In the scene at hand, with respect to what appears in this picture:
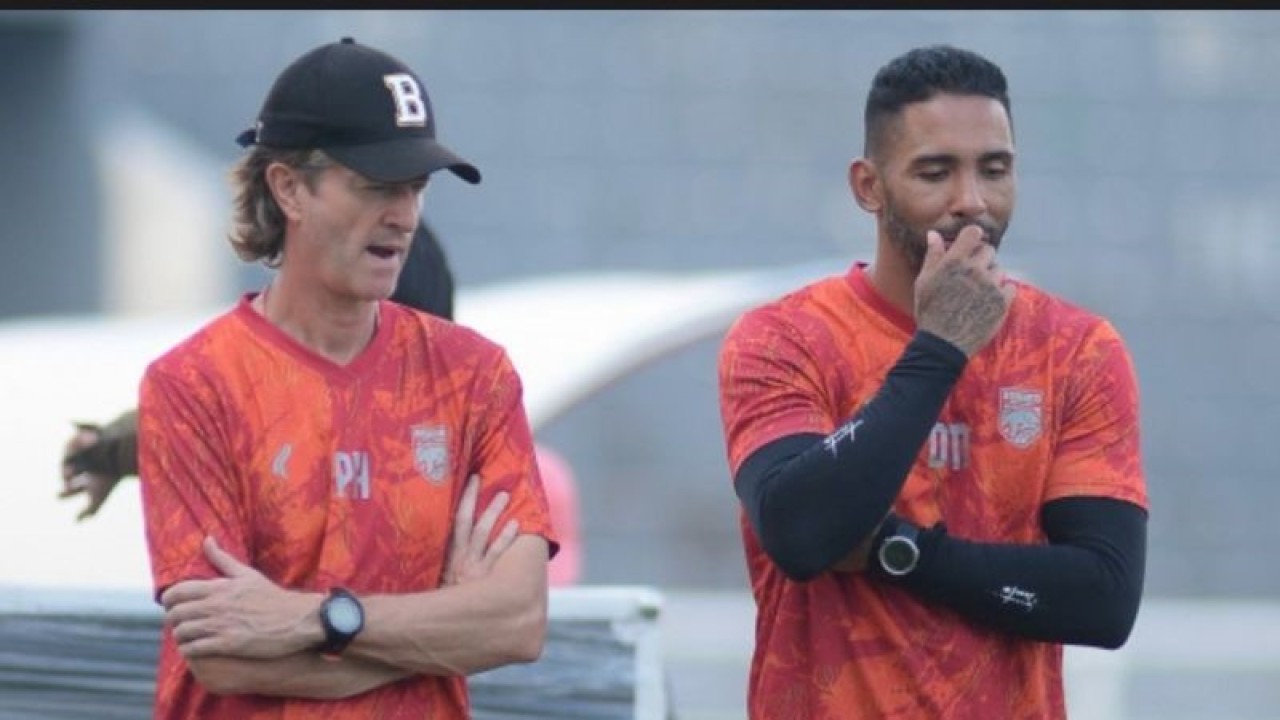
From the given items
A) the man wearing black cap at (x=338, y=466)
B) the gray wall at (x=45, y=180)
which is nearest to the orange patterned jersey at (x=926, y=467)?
the man wearing black cap at (x=338, y=466)

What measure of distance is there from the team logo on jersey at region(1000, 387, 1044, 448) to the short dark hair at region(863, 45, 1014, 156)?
39 cm

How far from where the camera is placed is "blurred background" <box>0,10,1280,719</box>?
14961 mm

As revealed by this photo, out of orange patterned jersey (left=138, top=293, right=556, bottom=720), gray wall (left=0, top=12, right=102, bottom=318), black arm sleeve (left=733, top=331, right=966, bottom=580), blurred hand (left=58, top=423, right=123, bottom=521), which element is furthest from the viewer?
gray wall (left=0, top=12, right=102, bottom=318)

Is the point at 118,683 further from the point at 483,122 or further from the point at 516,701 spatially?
the point at 483,122

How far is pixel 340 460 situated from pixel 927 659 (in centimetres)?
84

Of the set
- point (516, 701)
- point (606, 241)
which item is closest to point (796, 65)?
point (606, 241)

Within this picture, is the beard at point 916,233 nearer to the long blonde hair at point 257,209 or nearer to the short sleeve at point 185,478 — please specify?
the long blonde hair at point 257,209

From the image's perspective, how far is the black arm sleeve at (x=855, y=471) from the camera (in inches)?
139

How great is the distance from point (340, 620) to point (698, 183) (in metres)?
11.9

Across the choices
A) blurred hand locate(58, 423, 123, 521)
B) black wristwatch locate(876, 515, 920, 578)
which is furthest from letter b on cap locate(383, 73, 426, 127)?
blurred hand locate(58, 423, 123, 521)

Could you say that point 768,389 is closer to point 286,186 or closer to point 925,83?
point 925,83

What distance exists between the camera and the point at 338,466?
3.66 m

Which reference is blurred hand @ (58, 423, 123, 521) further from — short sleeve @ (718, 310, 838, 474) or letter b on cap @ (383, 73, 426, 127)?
short sleeve @ (718, 310, 838, 474)

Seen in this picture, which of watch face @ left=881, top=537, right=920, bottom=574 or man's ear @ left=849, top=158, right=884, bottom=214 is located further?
man's ear @ left=849, top=158, right=884, bottom=214
